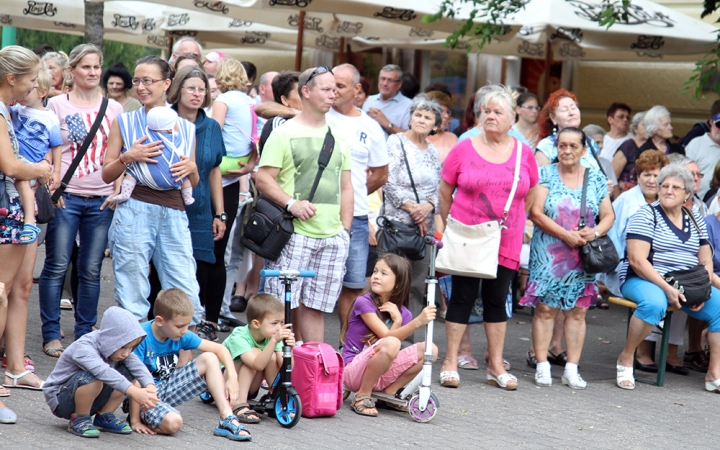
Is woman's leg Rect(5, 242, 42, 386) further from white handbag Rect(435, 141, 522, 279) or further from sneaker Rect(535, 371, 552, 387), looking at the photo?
sneaker Rect(535, 371, 552, 387)

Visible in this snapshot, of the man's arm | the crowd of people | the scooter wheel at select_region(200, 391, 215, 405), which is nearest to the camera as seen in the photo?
the crowd of people

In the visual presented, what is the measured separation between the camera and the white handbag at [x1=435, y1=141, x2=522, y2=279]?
22.0ft

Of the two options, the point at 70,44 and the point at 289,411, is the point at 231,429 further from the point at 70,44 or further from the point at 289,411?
the point at 70,44

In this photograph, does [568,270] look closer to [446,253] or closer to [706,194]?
[446,253]

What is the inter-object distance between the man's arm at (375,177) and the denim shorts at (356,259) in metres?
0.32

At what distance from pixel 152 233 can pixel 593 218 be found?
3132 millimetres

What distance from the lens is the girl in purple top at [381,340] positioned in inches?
232

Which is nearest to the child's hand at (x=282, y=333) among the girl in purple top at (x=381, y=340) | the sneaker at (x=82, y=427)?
the girl in purple top at (x=381, y=340)

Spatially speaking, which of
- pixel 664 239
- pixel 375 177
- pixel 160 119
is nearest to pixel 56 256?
pixel 160 119

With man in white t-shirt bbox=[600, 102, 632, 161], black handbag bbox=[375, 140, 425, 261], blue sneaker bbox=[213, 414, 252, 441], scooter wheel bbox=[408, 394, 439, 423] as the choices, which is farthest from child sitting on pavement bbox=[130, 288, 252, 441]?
man in white t-shirt bbox=[600, 102, 632, 161]

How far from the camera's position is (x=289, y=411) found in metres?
5.52

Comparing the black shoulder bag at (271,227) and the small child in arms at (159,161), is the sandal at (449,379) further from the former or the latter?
the small child in arms at (159,161)

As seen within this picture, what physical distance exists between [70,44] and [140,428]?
2872 cm

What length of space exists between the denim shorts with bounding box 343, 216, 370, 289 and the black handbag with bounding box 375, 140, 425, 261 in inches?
18.5
